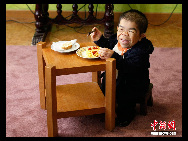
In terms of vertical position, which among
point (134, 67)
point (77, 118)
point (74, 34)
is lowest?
point (77, 118)

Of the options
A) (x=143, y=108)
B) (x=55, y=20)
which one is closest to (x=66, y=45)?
(x=143, y=108)

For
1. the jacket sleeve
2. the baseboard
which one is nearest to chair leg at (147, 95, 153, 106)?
the jacket sleeve

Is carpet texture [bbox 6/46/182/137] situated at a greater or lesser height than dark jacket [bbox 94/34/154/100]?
lesser

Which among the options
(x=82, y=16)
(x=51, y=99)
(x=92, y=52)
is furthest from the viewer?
(x=82, y=16)

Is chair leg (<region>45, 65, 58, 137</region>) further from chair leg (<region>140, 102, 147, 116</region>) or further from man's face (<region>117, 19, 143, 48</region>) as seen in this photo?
chair leg (<region>140, 102, 147, 116</region>)

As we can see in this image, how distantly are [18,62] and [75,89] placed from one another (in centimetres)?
79

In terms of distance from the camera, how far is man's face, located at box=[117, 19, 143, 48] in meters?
1.32

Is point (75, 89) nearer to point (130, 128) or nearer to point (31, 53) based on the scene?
point (130, 128)

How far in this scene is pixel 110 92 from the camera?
1.31 m

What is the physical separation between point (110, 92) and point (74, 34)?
148cm

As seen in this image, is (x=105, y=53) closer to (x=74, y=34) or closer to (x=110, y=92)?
(x=110, y=92)

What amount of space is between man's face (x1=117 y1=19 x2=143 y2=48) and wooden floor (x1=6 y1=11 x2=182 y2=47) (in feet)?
3.79

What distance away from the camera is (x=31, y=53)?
2293 mm
